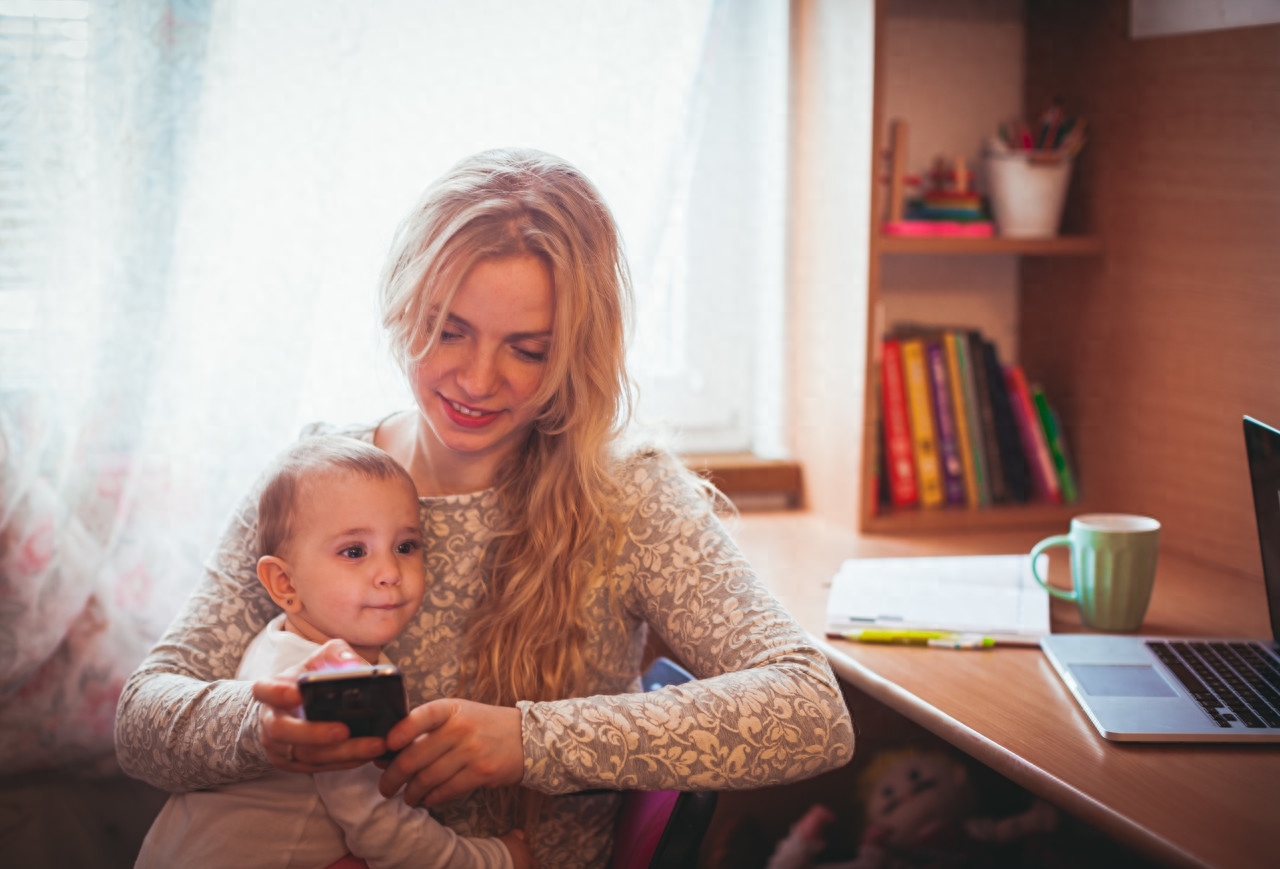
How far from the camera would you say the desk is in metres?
0.94

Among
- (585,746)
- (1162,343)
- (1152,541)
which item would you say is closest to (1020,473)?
(1162,343)

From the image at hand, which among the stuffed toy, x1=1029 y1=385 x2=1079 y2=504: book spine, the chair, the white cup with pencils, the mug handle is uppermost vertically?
the white cup with pencils

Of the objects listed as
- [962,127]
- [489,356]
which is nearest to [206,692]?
[489,356]

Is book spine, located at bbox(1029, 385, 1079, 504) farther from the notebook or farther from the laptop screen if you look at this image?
the laptop screen

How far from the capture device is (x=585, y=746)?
104cm

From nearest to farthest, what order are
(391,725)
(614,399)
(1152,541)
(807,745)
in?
(391,725)
(807,745)
(614,399)
(1152,541)

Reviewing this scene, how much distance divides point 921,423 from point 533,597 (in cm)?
104

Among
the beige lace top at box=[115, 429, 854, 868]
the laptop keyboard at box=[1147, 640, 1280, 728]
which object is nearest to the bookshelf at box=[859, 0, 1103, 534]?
the laptop keyboard at box=[1147, 640, 1280, 728]

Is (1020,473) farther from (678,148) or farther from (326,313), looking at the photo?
(326,313)

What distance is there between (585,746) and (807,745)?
0.75ft

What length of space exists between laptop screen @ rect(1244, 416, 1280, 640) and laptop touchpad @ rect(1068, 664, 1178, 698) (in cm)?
17

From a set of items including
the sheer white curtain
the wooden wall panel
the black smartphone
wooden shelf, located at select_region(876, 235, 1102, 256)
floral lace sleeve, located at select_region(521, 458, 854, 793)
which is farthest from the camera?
wooden shelf, located at select_region(876, 235, 1102, 256)

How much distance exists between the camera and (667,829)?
110 centimetres

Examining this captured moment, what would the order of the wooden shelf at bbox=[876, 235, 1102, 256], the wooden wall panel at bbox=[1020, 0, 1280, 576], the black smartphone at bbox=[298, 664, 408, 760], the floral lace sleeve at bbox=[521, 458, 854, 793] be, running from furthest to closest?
the wooden shelf at bbox=[876, 235, 1102, 256] < the wooden wall panel at bbox=[1020, 0, 1280, 576] < the floral lace sleeve at bbox=[521, 458, 854, 793] < the black smartphone at bbox=[298, 664, 408, 760]
